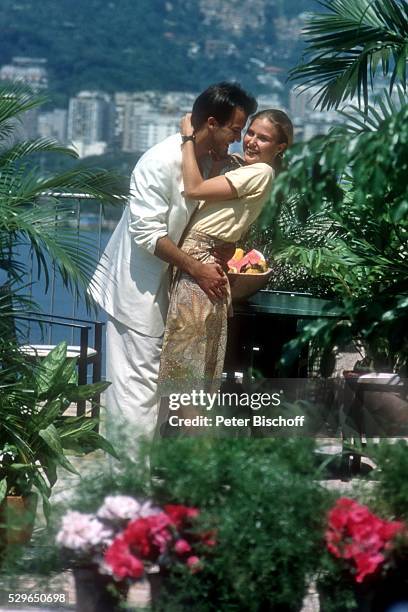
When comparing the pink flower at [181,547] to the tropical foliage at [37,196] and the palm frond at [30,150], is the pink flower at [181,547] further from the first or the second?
the palm frond at [30,150]

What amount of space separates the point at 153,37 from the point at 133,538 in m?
56.8

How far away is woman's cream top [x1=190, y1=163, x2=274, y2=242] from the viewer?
4520 millimetres

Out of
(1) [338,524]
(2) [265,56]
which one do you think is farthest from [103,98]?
(1) [338,524]

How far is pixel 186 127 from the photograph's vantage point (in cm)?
459

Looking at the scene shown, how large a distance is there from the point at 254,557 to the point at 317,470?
36 centimetres

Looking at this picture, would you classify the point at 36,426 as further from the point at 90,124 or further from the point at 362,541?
the point at 90,124

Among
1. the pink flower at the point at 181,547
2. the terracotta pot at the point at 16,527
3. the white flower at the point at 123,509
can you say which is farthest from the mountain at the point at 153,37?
the pink flower at the point at 181,547

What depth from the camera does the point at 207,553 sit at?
3.09m

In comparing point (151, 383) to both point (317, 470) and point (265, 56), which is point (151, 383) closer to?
point (317, 470)

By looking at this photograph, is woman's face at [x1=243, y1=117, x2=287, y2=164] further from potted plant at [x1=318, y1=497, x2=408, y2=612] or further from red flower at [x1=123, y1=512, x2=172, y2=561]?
red flower at [x1=123, y1=512, x2=172, y2=561]

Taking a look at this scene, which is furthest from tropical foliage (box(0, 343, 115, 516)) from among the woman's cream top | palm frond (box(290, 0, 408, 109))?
palm frond (box(290, 0, 408, 109))

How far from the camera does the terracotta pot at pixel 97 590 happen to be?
312cm

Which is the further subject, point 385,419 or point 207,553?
point 385,419

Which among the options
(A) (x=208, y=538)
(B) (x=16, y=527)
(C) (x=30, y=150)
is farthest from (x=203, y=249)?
(A) (x=208, y=538)
